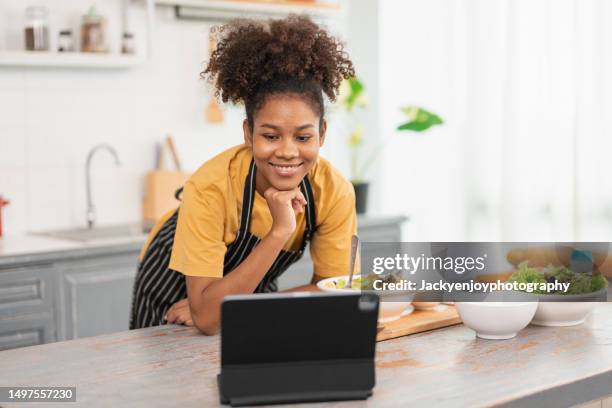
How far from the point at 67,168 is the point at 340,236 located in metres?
2.00

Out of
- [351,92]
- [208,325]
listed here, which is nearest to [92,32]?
[351,92]

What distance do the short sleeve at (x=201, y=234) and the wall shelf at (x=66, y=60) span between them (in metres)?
1.79

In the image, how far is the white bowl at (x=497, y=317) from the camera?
1698mm

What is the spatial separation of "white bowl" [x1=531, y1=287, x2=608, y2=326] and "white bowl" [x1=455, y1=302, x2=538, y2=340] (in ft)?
0.22

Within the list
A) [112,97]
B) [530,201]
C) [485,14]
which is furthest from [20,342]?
[485,14]

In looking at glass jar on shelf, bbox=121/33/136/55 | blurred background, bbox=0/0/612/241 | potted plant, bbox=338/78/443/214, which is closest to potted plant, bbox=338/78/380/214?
potted plant, bbox=338/78/443/214

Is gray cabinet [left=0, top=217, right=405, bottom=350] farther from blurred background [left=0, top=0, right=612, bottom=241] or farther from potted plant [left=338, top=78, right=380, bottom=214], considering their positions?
potted plant [left=338, top=78, right=380, bottom=214]

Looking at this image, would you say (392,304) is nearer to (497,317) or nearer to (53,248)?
(497,317)

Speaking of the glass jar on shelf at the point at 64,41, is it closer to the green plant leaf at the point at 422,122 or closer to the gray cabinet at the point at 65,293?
the gray cabinet at the point at 65,293

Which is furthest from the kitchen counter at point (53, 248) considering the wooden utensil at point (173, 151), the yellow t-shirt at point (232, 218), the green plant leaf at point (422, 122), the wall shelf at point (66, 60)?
the green plant leaf at point (422, 122)

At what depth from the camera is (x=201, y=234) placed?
6.63 feet

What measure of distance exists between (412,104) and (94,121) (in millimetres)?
1726

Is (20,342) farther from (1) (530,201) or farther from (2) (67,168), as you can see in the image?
(1) (530,201)

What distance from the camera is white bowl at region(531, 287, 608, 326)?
5.90 ft
